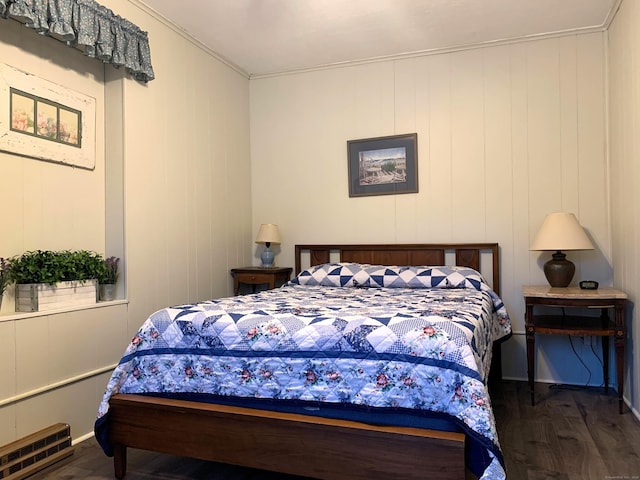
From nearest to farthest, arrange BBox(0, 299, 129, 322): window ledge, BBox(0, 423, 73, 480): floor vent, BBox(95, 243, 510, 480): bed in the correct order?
BBox(95, 243, 510, 480): bed, BBox(0, 423, 73, 480): floor vent, BBox(0, 299, 129, 322): window ledge

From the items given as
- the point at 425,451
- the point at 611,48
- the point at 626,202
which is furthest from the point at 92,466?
the point at 611,48

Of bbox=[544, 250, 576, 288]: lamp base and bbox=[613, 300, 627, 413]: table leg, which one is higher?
bbox=[544, 250, 576, 288]: lamp base

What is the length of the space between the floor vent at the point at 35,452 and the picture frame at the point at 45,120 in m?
1.36

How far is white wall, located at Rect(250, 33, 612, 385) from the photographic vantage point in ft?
11.4

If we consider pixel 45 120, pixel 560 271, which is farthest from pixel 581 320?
pixel 45 120

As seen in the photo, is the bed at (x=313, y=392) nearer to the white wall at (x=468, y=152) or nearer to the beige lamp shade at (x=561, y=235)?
the beige lamp shade at (x=561, y=235)

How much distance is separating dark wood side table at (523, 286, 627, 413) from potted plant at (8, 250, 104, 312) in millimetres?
2569

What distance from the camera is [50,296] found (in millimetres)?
2443

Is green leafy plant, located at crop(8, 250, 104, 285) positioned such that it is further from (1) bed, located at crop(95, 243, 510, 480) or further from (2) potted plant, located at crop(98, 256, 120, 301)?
(1) bed, located at crop(95, 243, 510, 480)

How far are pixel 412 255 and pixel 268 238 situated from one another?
1.17m

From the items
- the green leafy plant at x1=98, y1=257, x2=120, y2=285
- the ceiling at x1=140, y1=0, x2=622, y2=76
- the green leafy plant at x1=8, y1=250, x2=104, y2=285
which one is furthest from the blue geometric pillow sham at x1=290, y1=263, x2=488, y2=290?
the ceiling at x1=140, y1=0, x2=622, y2=76

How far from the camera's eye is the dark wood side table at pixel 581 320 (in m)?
2.84

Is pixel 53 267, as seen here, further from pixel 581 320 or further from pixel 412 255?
pixel 581 320

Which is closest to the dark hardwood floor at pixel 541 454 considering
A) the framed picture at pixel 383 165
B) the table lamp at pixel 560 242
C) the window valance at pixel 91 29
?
the table lamp at pixel 560 242
